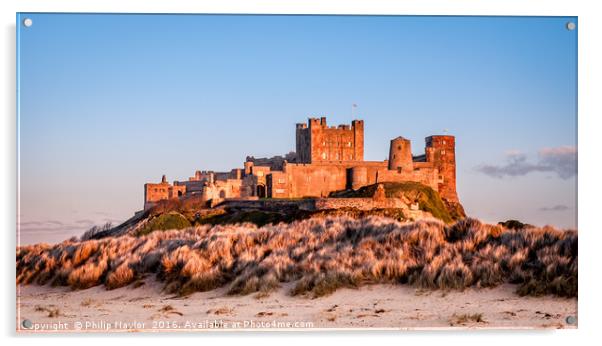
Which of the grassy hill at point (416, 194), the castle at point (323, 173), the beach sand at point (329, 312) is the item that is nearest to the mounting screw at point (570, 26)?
the beach sand at point (329, 312)

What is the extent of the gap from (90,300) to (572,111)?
27.9 feet

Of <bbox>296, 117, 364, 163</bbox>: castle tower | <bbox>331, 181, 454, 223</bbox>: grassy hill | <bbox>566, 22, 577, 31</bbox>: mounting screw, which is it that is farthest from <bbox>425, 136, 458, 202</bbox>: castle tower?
<bbox>566, 22, 577, 31</bbox>: mounting screw

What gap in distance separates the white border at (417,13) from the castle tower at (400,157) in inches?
1246

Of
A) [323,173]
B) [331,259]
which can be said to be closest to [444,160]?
[323,173]

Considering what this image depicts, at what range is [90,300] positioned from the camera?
13469mm

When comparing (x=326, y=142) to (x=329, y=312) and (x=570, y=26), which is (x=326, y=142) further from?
(x=329, y=312)

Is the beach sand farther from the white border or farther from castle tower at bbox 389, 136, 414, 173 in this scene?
castle tower at bbox 389, 136, 414, 173

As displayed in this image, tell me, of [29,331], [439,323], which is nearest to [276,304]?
[439,323]

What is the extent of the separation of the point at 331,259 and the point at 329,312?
176cm

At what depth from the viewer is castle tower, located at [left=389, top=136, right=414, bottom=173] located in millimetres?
44969

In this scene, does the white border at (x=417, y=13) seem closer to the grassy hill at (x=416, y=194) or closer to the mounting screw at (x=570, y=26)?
the mounting screw at (x=570, y=26)

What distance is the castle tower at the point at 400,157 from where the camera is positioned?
45.0 metres

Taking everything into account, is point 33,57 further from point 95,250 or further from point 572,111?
point 572,111

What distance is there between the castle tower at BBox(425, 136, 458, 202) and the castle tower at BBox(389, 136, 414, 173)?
1.40 meters
